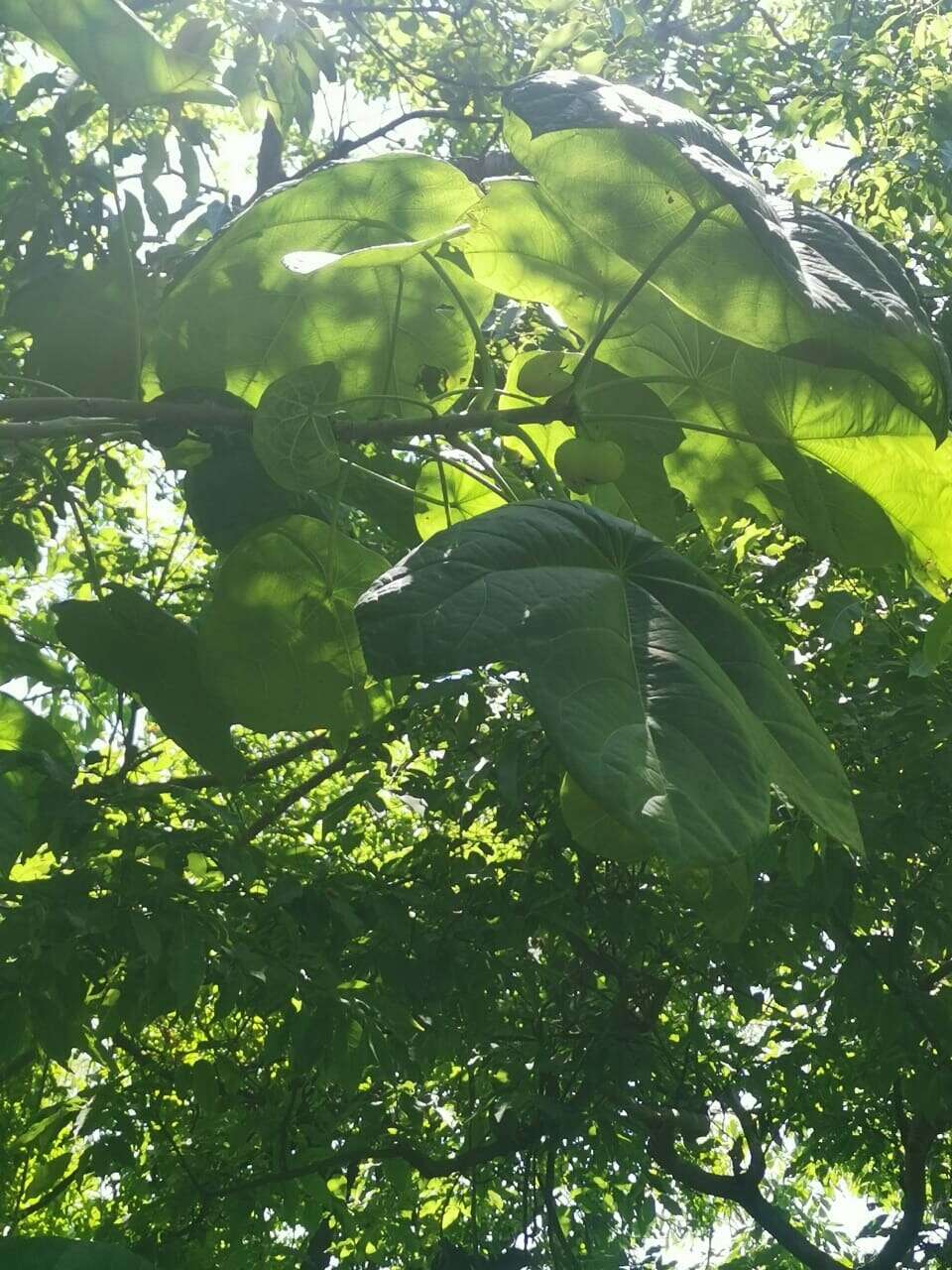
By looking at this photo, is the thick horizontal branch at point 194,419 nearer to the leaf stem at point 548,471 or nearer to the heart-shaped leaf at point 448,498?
the leaf stem at point 548,471

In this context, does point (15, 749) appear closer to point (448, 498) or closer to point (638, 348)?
point (448, 498)

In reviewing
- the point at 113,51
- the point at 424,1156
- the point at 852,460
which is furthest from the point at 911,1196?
the point at 113,51

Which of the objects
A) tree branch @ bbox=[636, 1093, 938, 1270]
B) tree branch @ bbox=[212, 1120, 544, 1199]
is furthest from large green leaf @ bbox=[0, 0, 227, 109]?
tree branch @ bbox=[636, 1093, 938, 1270]

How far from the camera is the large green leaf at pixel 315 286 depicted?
63cm

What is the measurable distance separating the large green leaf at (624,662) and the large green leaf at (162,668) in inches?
9.4

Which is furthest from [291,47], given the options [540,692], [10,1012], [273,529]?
[540,692]

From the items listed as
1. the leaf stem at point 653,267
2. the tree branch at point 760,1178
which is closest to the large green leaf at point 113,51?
the leaf stem at point 653,267

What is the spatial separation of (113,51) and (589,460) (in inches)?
12.2

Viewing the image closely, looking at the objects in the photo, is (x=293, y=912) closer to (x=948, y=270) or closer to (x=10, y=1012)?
(x=10, y=1012)

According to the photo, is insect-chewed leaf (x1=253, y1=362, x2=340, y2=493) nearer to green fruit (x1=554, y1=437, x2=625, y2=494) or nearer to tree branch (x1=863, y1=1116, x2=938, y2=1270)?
green fruit (x1=554, y1=437, x2=625, y2=494)

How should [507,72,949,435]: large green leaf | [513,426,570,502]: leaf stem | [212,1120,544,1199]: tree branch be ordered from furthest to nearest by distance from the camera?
[212,1120,544,1199]: tree branch → [513,426,570,502]: leaf stem → [507,72,949,435]: large green leaf

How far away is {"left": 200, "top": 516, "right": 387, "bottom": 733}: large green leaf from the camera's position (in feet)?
2.00

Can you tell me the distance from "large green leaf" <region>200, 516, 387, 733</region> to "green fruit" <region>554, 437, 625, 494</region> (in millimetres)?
118

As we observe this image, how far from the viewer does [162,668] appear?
65 centimetres
